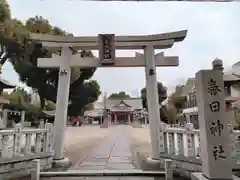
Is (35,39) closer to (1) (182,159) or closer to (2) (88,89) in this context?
(1) (182,159)

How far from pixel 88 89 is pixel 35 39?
24.2 m

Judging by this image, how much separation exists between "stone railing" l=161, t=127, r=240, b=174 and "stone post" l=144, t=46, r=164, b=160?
15.3 inches

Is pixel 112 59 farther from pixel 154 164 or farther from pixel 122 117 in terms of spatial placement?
pixel 122 117

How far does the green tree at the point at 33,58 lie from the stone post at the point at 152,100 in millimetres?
12267

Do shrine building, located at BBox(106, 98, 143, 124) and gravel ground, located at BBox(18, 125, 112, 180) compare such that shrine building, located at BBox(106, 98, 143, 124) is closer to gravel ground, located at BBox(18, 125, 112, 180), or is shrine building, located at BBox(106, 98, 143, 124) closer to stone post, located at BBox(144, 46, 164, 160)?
gravel ground, located at BBox(18, 125, 112, 180)

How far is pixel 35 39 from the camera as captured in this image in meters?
7.21

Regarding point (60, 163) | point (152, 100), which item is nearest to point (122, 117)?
point (152, 100)

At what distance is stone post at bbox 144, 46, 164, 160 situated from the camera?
21.4 ft

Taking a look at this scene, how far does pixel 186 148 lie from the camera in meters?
5.42

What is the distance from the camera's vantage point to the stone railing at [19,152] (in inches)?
199

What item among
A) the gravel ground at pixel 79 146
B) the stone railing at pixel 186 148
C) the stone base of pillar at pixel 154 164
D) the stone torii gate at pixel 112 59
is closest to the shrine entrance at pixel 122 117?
the gravel ground at pixel 79 146

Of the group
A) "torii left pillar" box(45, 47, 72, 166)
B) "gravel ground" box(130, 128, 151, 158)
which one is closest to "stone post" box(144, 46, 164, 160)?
"gravel ground" box(130, 128, 151, 158)

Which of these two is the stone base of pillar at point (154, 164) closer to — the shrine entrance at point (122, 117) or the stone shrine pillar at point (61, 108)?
the stone shrine pillar at point (61, 108)

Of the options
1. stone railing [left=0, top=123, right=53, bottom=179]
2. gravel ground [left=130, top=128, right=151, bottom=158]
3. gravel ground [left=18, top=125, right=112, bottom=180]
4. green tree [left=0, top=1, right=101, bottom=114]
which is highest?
green tree [left=0, top=1, right=101, bottom=114]
